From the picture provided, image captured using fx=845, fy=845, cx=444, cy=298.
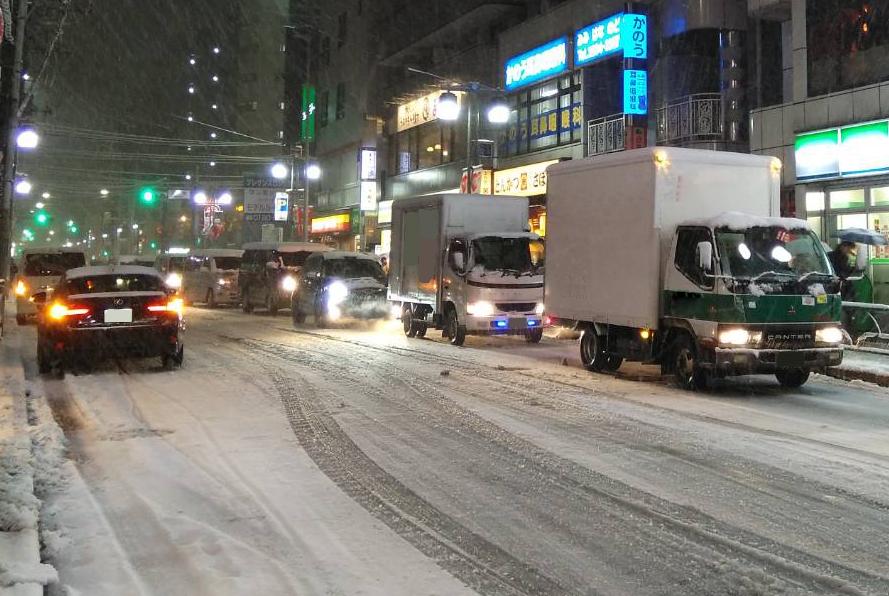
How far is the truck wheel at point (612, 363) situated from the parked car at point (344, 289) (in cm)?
951

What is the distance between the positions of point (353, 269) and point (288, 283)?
5.45m

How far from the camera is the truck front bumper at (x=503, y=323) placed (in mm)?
17281

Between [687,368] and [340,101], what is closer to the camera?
[687,368]

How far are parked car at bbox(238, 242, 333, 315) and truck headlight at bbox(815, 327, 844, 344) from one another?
18.4m

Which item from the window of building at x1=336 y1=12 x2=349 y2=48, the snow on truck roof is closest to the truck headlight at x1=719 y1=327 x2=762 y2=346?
the snow on truck roof

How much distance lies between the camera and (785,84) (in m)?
21.4

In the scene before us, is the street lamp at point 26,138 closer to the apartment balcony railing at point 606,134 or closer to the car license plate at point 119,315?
the car license plate at point 119,315

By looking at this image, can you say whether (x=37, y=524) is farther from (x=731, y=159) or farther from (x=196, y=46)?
(x=196, y=46)

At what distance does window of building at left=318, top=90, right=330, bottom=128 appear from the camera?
177 feet

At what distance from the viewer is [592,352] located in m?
13.7

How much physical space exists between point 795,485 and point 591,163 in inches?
296

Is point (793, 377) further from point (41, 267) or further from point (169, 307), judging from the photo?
point (41, 267)

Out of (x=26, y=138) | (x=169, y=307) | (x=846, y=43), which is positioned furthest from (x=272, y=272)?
(x=846, y=43)

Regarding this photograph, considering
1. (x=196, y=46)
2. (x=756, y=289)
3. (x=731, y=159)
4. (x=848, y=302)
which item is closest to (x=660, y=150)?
(x=731, y=159)
